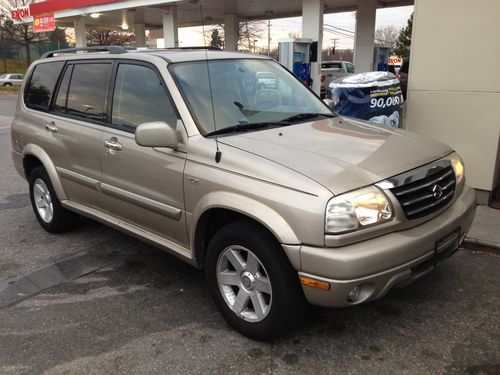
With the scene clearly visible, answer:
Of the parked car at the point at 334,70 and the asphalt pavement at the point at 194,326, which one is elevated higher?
the parked car at the point at 334,70

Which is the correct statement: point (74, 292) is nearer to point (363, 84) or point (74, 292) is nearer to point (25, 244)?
point (25, 244)

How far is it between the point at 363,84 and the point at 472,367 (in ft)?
12.7

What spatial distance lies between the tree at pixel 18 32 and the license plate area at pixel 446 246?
143ft

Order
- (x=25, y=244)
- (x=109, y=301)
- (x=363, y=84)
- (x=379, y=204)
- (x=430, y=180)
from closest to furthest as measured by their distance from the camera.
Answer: (x=379, y=204) < (x=430, y=180) < (x=109, y=301) < (x=25, y=244) < (x=363, y=84)

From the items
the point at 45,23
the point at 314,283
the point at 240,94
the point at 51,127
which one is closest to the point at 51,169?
the point at 51,127

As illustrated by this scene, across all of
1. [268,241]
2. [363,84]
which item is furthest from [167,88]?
[363,84]

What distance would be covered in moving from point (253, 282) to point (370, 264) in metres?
0.78

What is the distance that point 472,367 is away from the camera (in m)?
2.79

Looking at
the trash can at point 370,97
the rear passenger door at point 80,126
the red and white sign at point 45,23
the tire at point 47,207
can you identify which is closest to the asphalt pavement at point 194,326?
the tire at point 47,207

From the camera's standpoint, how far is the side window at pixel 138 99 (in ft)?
11.7

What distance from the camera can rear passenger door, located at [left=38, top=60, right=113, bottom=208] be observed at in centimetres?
414

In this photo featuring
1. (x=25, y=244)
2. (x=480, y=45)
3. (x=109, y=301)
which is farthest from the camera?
(x=480, y=45)

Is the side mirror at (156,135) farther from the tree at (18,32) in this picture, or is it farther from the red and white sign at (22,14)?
the tree at (18,32)

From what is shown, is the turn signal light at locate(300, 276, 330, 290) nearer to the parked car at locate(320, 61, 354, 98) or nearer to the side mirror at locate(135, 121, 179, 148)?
the side mirror at locate(135, 121, 179, 148)
